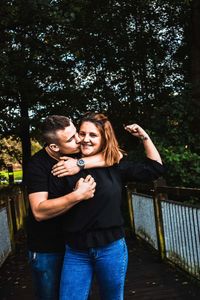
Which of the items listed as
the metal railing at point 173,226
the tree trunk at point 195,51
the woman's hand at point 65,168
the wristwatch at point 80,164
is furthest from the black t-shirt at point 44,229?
the tree trunk at point 195,51

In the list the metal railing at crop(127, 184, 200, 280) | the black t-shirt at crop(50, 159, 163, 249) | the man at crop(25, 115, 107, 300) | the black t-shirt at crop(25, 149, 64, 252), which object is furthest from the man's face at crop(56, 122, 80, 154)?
the metal railing at crop(127, 184, 200, 280)

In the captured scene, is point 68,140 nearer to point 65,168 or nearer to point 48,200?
point 65,168

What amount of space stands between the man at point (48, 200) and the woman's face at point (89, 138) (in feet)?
0.19

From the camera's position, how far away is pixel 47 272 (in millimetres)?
3131

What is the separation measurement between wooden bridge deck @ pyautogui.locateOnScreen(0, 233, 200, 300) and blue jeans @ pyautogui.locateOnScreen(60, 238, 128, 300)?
2.76 m

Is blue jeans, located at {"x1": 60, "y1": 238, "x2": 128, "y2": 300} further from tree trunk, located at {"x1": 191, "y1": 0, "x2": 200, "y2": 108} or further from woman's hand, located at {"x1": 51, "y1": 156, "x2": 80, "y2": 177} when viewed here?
tree trunk, located at {"x1": 191, "y1": 0, "x2": 200, "y2": 108}

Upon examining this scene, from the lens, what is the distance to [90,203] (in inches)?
112

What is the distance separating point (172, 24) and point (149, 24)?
0.93 meters

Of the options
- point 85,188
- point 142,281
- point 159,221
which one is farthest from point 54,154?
point 159,221

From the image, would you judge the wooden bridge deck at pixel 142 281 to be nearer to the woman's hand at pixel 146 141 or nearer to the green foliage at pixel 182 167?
the green foliage at pixel 182 167

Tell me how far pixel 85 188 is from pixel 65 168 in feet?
0.79

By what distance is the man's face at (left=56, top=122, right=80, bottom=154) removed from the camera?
302cm

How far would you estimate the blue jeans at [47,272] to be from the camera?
3.10m

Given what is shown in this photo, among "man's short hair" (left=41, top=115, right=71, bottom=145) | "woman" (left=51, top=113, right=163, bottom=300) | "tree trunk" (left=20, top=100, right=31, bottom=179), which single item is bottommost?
"woman" (left=51, top=113, right=163, bottom=300)
